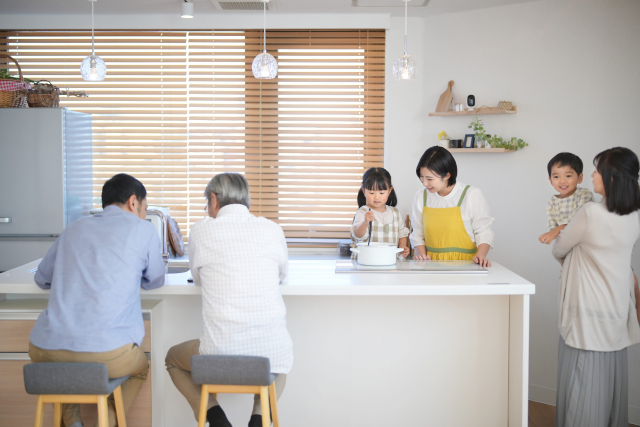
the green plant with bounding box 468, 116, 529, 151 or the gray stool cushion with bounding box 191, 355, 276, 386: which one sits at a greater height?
the green plant with bounding box 468, 116, 529, 151

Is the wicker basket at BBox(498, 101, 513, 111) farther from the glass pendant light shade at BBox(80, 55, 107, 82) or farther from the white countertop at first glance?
the glass pendant light shade at BBox(80, 55, 107, 82)

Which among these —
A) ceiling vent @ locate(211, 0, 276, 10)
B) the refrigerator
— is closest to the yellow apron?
ceiling vent @ locate(211, 0, 276, 10)

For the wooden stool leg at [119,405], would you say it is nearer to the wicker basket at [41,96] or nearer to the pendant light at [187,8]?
the wicker basket at [41,96]

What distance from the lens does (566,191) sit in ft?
8.48

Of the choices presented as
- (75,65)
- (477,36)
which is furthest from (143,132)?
(477,36)

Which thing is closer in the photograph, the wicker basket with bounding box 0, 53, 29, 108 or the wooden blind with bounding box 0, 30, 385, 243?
the wicker basket with bounding box 0, 53, 29, 108

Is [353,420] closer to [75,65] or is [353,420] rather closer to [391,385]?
[391,385]

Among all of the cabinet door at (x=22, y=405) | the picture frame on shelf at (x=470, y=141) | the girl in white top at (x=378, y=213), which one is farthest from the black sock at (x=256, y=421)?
the picture frame on shelf at (x=470, y=141)

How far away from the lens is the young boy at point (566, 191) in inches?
Result: 99.3

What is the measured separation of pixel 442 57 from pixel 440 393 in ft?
7.87

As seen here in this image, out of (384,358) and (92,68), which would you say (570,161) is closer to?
(384,358)

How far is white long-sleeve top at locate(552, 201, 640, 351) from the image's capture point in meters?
2.15

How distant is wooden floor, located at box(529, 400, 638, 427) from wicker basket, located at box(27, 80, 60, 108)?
3689mm

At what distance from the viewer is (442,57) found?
147 inches
